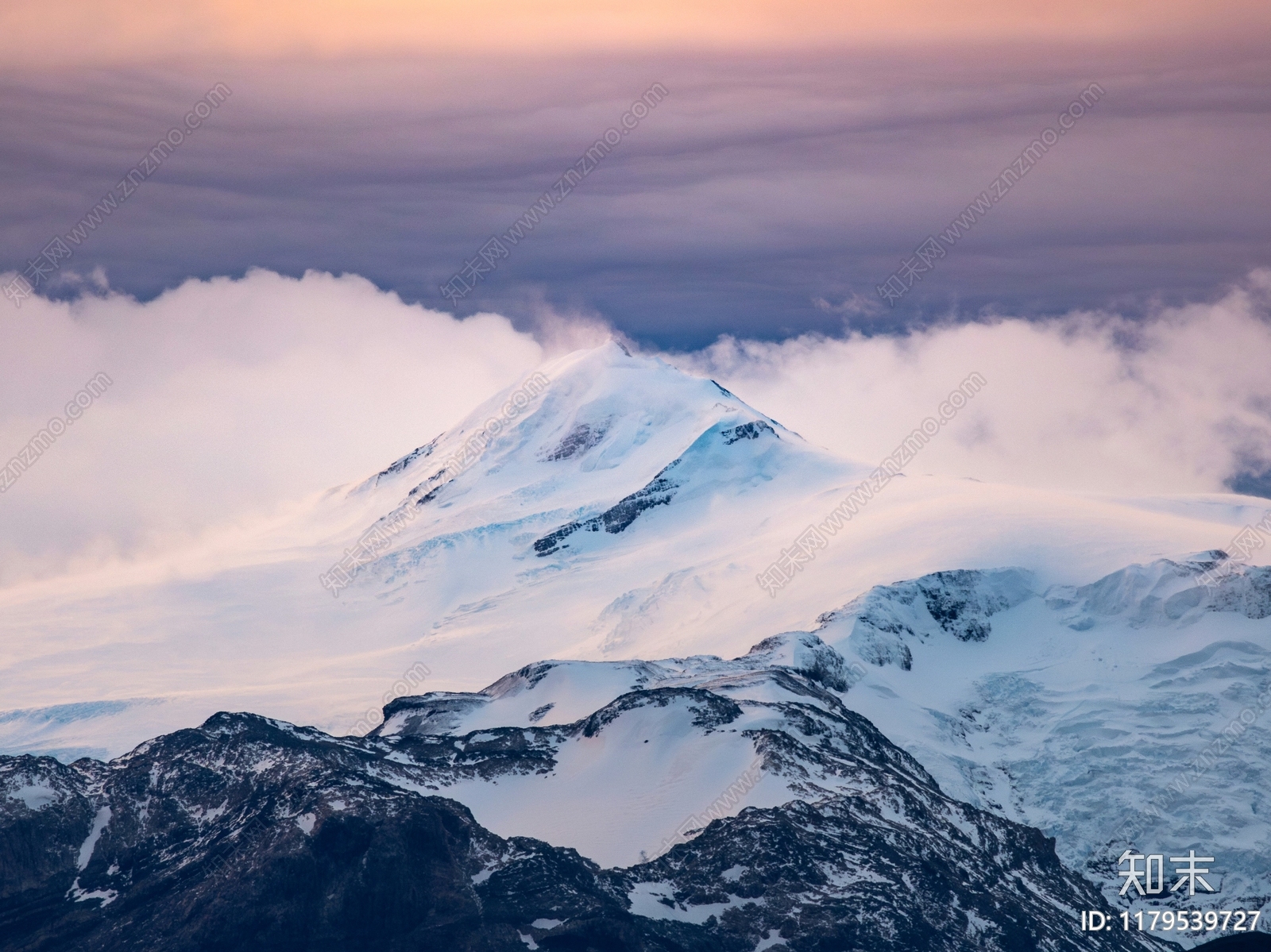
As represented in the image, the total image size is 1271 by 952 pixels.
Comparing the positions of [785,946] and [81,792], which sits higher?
[81,792]

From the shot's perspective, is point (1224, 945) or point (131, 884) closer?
point (1224, 945)

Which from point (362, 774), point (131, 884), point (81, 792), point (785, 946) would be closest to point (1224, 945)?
point (785, 946)

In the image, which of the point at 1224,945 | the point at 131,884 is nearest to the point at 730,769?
the point at 131,884

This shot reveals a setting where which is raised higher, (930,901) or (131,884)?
(131,884)

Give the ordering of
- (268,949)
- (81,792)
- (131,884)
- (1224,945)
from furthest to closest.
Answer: (81,792), (131,884), (268,949), (1224,945)

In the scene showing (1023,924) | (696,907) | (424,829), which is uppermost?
(424,829)

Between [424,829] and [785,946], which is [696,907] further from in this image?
[424,829]

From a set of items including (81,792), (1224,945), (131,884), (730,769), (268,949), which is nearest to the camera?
(1224,945)

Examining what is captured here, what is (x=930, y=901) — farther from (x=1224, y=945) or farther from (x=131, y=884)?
(x=131, y=884)

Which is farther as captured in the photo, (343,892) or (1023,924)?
(1023,924)
